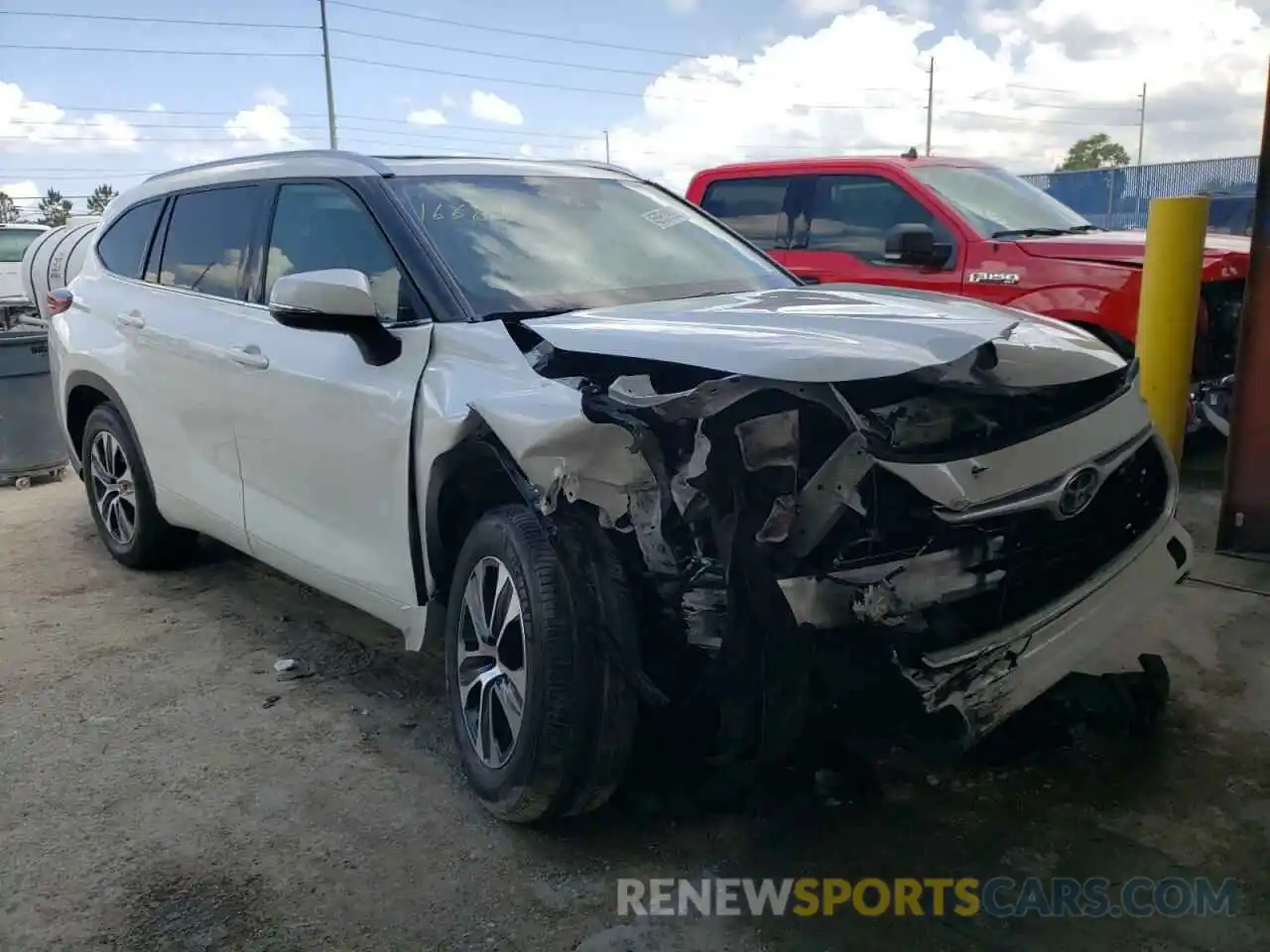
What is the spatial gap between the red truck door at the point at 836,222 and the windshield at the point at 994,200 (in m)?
0.22

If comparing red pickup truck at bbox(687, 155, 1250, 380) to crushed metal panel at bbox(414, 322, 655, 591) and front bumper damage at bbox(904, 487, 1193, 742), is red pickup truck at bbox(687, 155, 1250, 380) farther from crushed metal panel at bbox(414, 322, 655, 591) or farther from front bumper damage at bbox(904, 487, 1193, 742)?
crushed metal panel at bbox(414, 322, 655, 591)

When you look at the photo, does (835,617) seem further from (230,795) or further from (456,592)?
(230,795)

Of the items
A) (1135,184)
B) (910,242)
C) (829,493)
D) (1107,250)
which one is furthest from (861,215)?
(1135,184)

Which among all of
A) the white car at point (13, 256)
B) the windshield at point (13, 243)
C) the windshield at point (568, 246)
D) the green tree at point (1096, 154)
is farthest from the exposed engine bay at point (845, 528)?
the green tree at point (1096, 154)

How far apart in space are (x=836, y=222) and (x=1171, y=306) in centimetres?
243

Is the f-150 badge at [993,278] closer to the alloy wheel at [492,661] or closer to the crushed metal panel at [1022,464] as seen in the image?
the crushed metal panel at [1022,464]

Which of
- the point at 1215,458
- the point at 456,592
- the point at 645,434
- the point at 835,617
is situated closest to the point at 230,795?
the point at 456,592

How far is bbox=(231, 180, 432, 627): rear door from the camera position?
326 centimetres

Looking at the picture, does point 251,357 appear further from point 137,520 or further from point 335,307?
point 137,520

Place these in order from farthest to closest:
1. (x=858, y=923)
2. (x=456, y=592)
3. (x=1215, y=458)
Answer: (x=1215, y=458) → (x=456, y=592) → (x=858, y=923)

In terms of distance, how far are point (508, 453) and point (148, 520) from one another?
2918 millimetres

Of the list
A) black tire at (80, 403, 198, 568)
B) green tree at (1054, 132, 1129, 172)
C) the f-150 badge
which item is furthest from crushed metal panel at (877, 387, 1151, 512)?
green tree at (1054, 132, 1129, 172)

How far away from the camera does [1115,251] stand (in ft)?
21.1

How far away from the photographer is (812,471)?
8.63ft
